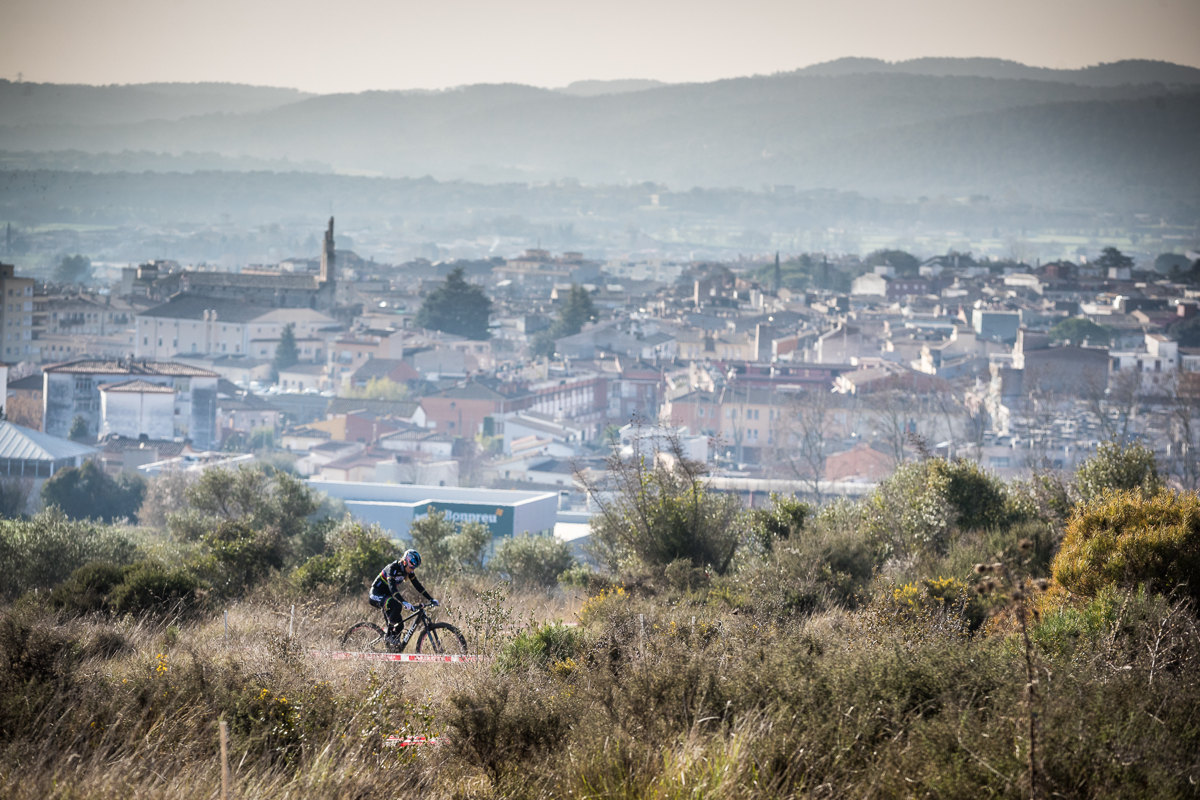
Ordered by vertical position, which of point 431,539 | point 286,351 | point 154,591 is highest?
point 154,591

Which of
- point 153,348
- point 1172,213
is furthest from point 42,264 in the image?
point 1172,213

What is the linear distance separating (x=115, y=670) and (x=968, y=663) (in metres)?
2.63

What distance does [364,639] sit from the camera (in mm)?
5480

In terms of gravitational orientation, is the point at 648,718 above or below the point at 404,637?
above

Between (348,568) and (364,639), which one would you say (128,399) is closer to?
(348,568)

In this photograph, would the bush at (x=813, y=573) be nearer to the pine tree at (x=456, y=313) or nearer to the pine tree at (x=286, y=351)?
the pine tree at (x=286, y=351)

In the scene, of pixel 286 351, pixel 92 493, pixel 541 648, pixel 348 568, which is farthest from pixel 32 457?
pixel 541 648

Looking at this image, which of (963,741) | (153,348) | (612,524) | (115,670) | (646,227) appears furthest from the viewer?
(646,227)

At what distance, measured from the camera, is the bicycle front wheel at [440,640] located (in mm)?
Answer: 5395

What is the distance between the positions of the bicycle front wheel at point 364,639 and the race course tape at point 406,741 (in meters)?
1.97

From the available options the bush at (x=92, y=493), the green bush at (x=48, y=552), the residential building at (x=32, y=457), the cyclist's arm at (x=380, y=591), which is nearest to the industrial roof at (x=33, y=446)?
the residential building at (x=32, y=457)

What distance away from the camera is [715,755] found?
2.87m

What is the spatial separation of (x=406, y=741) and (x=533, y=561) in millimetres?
8858

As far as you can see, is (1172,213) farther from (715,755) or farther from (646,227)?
(715,755)
